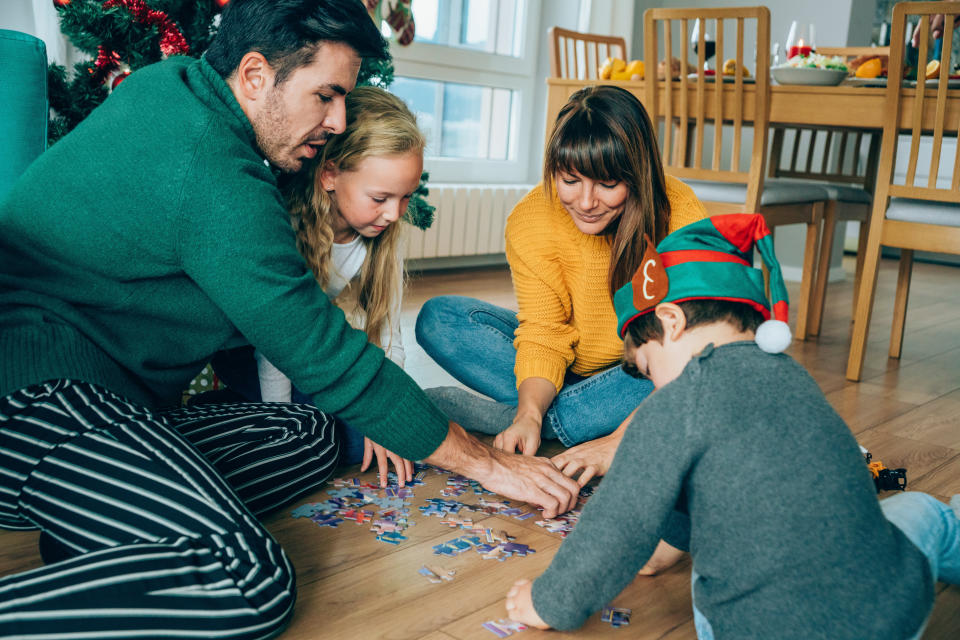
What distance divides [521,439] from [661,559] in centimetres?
41

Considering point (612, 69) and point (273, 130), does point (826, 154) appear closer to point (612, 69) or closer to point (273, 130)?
point (612, 69)

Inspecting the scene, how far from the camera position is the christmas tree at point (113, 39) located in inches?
71.4

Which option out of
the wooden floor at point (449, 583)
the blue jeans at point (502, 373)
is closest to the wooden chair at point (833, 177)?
the wooden floor at point (449, 583)

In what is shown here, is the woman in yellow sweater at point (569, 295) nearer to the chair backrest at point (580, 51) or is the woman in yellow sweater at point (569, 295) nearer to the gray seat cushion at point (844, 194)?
the gray seat cushion at point (844, 194)

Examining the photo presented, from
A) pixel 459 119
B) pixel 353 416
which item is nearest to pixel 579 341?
pixel 353 416

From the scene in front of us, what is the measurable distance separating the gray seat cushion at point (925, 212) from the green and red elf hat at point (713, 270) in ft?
6.16

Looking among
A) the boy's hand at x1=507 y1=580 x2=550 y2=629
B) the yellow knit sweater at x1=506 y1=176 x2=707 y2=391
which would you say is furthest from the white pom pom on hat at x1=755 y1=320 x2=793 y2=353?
the yellow knit sweater at x1=506 y1=176 x2=707 y2=391

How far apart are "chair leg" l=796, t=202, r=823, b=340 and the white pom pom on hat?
2.56m

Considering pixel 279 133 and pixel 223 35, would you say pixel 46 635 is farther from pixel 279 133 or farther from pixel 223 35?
pixel 223 35

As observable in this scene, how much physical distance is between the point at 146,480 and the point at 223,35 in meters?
0.70

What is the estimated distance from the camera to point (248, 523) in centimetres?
117

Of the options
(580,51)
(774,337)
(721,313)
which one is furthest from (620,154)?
(580,51)

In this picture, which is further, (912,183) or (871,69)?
(871,69)

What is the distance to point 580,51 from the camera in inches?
208
